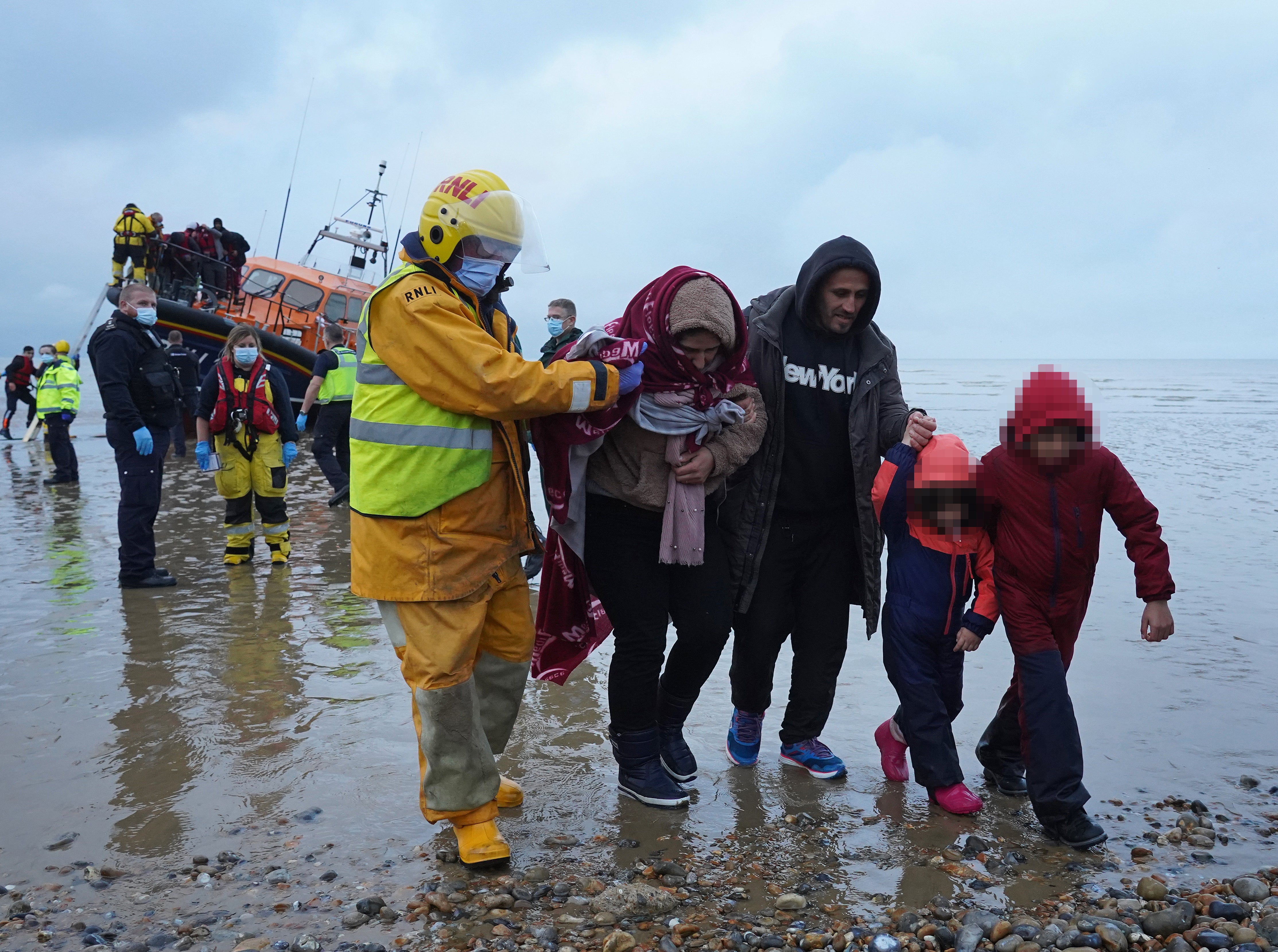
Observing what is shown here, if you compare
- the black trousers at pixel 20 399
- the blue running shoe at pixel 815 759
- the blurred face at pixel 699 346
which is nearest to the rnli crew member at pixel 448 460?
the blurred face at pixel 699 346

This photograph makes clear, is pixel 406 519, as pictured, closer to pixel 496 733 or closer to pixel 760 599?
pixel 496 733

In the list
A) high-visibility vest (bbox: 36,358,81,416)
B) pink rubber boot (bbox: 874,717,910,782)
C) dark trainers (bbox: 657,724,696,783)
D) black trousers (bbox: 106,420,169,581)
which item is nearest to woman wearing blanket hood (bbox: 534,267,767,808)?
dark trainers (bbox: 657,724,696,783)

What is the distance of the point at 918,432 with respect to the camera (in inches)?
140

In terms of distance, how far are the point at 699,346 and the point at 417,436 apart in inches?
38.9

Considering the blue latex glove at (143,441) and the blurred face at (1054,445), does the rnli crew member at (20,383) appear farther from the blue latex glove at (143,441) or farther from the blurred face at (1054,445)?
the blurred face at (1054,445)

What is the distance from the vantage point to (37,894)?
2893 mm

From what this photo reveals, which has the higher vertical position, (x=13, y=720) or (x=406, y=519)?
(x=406, y=519)

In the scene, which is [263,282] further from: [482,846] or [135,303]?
[482,846]

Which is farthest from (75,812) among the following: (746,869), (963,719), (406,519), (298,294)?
(298,294)

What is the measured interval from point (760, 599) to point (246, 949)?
1993mm

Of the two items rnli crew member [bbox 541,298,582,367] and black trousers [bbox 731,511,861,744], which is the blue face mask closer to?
black trousers [bbox 731,511,861,744]

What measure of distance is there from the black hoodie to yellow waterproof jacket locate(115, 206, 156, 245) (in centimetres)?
1638

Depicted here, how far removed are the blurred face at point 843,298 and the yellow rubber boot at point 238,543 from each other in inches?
213

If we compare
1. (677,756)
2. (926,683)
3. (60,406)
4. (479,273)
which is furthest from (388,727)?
(60,406)
